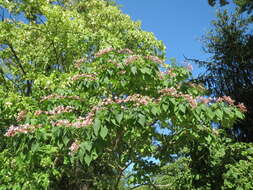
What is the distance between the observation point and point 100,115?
313cm

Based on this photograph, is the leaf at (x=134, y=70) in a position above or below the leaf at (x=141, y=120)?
above

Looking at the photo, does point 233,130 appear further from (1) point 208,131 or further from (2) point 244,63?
(1) point 208,131

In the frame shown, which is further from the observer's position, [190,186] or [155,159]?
[155,159]

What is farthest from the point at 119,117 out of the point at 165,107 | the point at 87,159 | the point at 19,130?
the point at 19,130

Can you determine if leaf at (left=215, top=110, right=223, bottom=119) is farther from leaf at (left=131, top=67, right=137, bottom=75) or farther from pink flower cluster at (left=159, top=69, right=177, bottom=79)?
pink flower cluster at (left=159, top=69, right=177, bottom=79)

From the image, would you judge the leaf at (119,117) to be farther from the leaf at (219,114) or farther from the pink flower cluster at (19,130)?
the leaf at (219,114)

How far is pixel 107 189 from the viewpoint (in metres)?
5.48

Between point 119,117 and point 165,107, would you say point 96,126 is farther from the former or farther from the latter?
point 165,107

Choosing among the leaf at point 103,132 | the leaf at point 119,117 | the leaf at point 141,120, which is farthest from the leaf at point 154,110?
the leaf at point 103,132

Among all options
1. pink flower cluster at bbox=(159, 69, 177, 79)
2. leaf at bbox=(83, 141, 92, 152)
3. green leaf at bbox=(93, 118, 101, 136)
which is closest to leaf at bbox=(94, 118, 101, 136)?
green leaf at bbox=(93, 118, 101, 136)

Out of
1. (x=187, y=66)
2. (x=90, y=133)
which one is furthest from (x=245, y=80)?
(x=90, y=133)

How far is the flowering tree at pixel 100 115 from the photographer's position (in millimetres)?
3232

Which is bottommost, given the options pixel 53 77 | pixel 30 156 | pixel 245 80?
pixel 30 156

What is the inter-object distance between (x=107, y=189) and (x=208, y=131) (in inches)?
93.2
